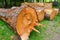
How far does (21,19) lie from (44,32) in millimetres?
990

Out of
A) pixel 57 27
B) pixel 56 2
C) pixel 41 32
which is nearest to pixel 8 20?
pixel 41 32

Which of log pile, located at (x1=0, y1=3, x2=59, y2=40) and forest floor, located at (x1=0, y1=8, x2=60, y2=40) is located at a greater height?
log pile, located at (x1=0, y1=3, x2=59, y2=40)

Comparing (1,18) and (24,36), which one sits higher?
(1,18)

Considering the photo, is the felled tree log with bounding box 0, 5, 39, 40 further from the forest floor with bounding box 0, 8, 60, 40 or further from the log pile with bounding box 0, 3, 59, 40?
the forest floor with bounding box 0, 8, 60, 40

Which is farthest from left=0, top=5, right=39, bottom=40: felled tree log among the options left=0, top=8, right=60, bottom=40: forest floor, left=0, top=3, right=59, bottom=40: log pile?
left=0, top=8, right=60, bottom=40: forest floor

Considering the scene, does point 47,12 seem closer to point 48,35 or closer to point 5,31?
point 48,35

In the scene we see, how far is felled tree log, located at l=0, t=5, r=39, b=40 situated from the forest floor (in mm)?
150

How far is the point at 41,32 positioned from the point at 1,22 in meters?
1.13

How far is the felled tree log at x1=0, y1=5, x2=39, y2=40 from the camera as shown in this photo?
11.9ft

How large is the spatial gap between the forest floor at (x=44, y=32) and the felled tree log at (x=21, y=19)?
15cm

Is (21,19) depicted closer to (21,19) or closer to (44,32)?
(21,19)

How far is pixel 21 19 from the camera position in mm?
3719

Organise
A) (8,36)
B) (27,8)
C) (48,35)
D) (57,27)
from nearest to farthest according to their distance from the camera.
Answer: (8,36), (27,8), (48,35), (57,27)

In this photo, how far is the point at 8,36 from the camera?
11.7ft
